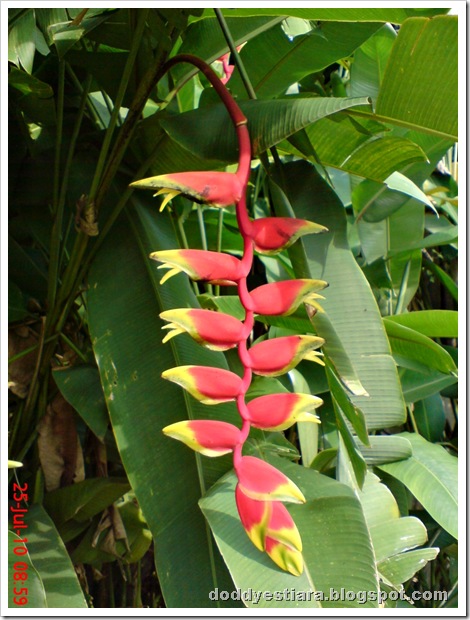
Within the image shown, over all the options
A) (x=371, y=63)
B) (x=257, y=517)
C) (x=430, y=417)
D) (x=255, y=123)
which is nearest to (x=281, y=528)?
(x=257, y=517)

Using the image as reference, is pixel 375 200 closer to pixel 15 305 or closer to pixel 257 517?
pixel 15 305

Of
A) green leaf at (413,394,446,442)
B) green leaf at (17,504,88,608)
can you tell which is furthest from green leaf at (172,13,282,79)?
green leaf at (413,394,446,442)

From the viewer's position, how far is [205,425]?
320mm

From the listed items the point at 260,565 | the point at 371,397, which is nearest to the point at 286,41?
the point at 371,397

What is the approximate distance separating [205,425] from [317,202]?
0.30 meters

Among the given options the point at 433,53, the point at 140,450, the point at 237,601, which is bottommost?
the point at 237,601

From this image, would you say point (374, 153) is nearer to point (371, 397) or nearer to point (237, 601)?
point (371, 397)

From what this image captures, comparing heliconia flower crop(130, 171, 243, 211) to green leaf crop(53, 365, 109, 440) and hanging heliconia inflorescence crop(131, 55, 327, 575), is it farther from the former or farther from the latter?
green leaf crop(53, 365, 109, 440)

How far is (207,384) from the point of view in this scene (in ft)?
1.05

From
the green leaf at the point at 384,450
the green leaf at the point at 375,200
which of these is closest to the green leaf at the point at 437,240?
the green leaf at the point at 375,200

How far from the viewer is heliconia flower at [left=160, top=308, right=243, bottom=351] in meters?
0.32

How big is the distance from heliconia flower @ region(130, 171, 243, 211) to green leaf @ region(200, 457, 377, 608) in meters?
0.24

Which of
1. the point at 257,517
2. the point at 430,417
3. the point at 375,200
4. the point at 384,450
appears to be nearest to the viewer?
the point at 257,517

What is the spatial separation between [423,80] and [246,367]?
0.33 metres
